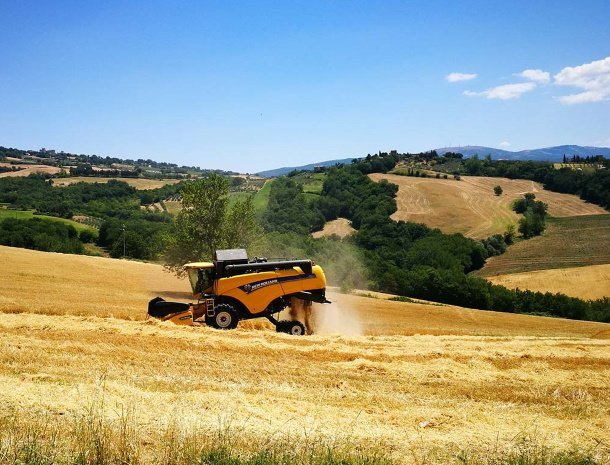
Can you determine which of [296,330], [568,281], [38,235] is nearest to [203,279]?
[296,330]

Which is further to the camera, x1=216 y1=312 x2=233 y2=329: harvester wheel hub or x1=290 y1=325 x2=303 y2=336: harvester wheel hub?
x1=290 y1=325 x2=303 y2=336: harvester wheel hub

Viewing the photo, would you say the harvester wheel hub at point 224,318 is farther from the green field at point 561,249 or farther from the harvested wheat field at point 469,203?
the harvested wheat field at point 469,203

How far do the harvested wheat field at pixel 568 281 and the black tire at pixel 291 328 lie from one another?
49.4 m

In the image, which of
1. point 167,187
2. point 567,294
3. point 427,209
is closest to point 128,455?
point 567,294

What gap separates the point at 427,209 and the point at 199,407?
98.9 metres

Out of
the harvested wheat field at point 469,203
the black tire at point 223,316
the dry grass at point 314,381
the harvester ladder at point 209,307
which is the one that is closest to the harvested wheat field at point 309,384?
the dry grass at point 314,381

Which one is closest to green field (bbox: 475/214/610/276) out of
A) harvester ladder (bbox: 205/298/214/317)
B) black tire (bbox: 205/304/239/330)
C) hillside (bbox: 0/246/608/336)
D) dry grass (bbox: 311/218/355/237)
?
dry grass (bbox: 311/218/355/237)

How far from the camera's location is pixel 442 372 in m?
13.3

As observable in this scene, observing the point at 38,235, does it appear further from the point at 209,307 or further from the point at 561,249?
the point at 561,249

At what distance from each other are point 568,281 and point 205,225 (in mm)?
47394

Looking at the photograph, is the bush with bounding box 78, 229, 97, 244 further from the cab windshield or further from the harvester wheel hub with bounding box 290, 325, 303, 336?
the harvester wheel hub with bounding box 290, 325, 303, 336

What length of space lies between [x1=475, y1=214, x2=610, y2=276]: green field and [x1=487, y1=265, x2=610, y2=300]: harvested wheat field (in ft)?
12.5

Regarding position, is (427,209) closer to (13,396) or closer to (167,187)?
(167,187)

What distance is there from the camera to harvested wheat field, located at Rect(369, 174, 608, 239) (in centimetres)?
9669
